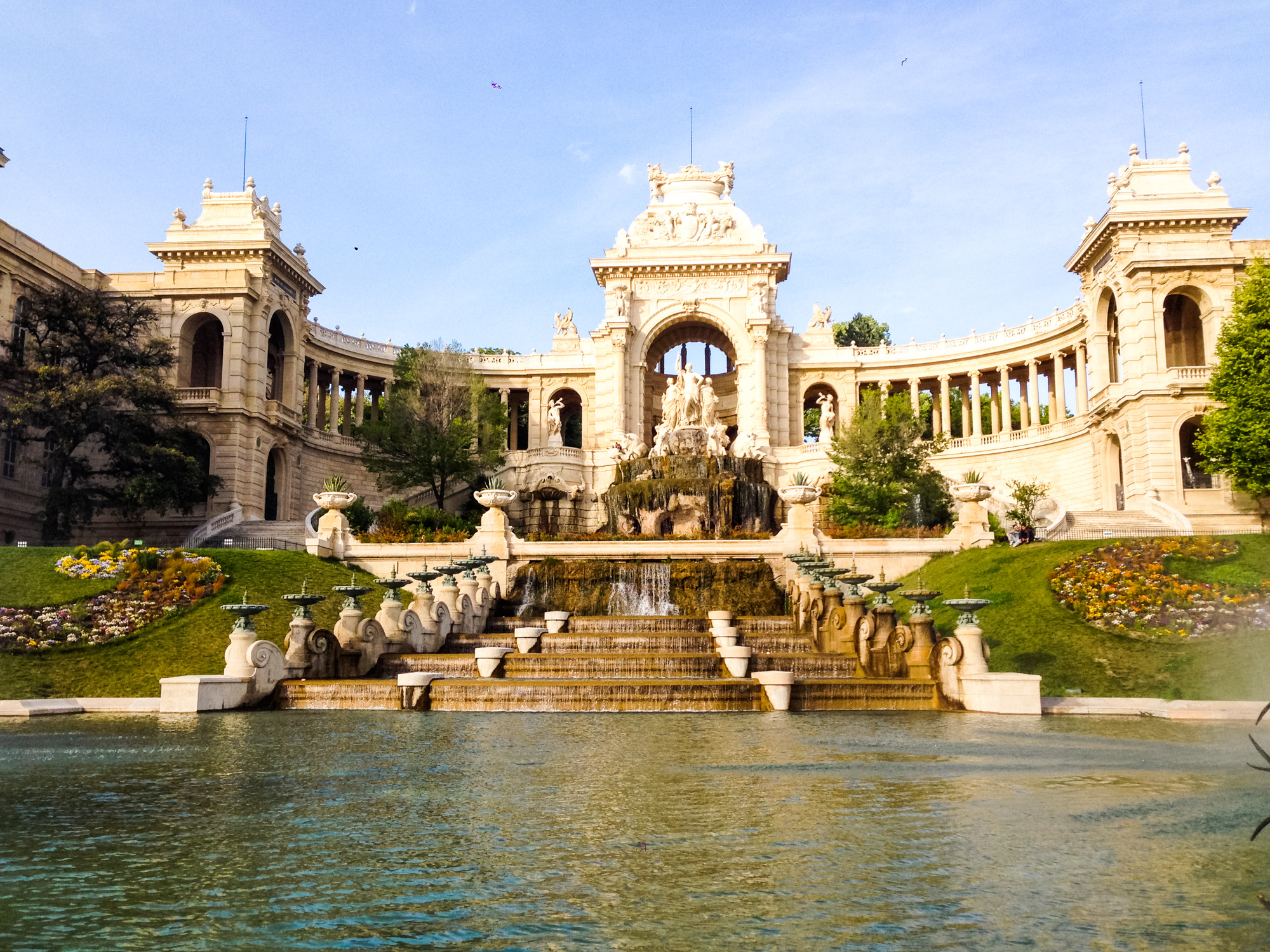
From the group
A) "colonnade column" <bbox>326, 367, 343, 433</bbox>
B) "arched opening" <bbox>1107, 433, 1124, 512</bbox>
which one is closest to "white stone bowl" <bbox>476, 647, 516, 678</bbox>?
"arched opening" <bbox>1107, 433, 1124, 512</bbox>

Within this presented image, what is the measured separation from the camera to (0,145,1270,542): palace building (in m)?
50.2

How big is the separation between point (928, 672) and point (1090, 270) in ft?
154

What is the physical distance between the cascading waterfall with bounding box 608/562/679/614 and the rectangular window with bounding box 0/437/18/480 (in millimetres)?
31173

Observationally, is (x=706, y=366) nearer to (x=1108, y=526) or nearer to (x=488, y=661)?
(x=1108, y=526)

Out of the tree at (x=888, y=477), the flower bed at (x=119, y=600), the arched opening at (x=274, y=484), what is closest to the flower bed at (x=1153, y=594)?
the tree at (x=888, y=477)

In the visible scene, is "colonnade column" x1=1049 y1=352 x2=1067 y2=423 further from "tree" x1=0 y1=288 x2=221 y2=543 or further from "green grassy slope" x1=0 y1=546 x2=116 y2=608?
"green grassy slope" x1=0 y1=546 x2=116 y2=608

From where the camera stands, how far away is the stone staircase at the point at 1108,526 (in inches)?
1682

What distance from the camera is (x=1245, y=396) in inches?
1657

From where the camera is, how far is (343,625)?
71.5 ft

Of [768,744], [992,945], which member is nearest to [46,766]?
[768,744]

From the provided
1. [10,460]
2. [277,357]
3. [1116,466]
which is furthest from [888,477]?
[10,460]

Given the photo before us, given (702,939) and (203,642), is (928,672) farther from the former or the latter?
(203,642)

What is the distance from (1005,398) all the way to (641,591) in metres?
43.8

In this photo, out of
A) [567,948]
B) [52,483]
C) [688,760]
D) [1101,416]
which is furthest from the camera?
[1101,416]
